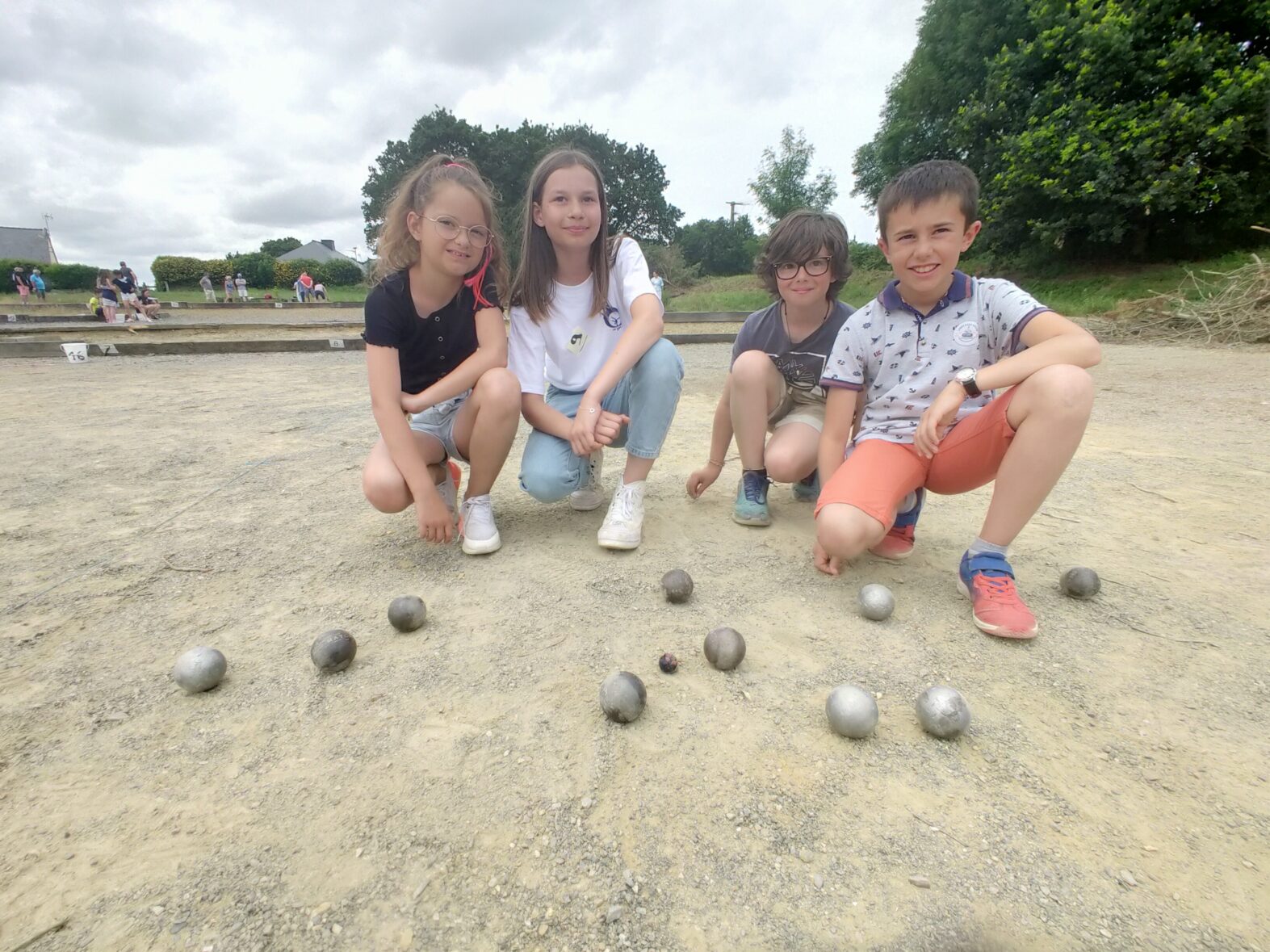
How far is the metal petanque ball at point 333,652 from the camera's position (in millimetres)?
2111

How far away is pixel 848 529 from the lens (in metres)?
2.48

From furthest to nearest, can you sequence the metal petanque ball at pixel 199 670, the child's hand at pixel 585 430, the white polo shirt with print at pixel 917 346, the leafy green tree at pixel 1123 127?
the leafy green tree at pixel 1123 127, the child's hand at pixel 585 430, the white polo shirt with print at pixel 917 346, the metal petanque ball at pixel 199 670

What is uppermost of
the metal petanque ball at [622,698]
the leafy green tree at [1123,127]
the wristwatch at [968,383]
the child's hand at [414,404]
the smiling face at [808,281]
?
the leafy green tree at [1123,127]

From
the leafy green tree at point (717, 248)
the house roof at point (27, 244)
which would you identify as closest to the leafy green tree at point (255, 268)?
the house roof at point (27, 244)

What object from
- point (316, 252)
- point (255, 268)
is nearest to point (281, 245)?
point (316, 252)

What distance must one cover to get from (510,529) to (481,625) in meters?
0.99

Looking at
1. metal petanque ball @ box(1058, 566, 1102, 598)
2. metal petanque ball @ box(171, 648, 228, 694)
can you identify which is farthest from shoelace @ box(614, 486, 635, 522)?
metal petanque ball @ box(1058, 566, 1102, 598)

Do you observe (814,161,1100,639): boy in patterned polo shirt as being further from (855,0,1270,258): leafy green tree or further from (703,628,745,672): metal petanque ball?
(855,0,1270,258): leafy green tree

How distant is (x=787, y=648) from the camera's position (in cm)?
226

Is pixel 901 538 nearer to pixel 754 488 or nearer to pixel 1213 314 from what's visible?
pixel 754 488

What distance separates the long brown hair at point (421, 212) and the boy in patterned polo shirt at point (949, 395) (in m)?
1.66

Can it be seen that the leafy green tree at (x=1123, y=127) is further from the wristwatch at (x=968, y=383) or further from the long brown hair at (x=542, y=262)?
the long brown hair at (x=542, y=262)

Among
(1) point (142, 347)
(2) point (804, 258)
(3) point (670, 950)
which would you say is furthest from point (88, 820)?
(1) point (142, 347)

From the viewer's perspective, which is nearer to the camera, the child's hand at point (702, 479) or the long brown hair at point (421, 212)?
the long brown hair at point (421, 212)
